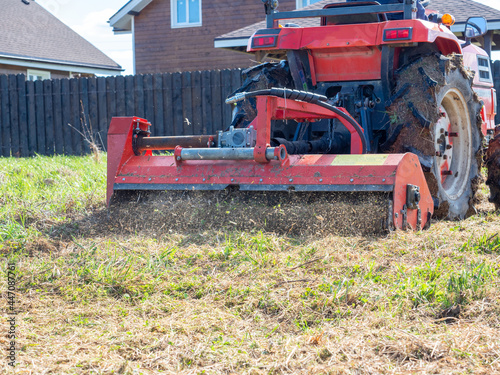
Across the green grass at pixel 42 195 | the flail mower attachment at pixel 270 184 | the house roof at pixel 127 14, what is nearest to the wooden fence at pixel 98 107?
the green grass at pixel 42 195

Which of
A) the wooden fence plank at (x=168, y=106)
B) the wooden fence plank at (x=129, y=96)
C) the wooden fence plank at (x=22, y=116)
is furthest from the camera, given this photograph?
the wooden fence plank at (x=22, y=116)

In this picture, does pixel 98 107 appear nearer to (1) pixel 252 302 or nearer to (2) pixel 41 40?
(2) pixel 41 40

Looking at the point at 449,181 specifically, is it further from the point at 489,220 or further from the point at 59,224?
the point at 59,224

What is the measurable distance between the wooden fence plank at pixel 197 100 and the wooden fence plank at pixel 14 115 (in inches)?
182

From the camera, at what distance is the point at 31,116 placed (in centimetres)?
1441

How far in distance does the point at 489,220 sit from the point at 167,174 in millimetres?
2648

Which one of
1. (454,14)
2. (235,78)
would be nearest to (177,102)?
(235,78)

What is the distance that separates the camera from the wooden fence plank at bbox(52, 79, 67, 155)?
14.0 metres

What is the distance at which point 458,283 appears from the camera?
2.95 m

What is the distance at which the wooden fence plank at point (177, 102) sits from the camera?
12.8 metres

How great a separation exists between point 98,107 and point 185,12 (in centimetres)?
639

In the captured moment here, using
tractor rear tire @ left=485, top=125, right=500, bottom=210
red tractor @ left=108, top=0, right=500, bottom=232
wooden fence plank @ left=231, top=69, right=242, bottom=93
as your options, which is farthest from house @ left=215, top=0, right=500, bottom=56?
red tractor @ left=108, top=0, right=500, bottom=232

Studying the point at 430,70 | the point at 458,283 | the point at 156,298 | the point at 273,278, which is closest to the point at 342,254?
the point at 273,278

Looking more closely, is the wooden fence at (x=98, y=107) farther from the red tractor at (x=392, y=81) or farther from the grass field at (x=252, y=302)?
the grass field at (x=252, y=302)
